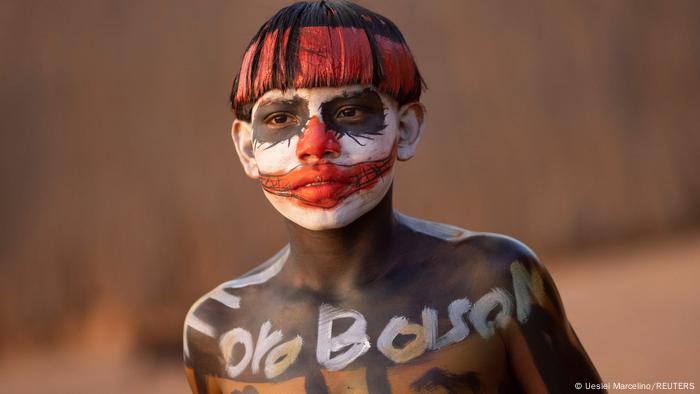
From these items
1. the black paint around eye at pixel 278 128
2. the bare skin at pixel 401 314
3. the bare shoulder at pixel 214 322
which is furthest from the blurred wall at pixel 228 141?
the black paint around eye at pixel 278 128

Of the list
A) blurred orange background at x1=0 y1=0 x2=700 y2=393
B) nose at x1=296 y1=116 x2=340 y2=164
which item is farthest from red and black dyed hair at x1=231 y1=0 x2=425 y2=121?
blurred orange background at x1=0 y1=0 x2=700 y2=393

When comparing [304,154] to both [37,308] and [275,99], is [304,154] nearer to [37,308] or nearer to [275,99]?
[275,99]

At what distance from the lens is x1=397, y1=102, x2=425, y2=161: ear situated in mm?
2664

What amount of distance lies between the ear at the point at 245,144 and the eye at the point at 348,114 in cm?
30

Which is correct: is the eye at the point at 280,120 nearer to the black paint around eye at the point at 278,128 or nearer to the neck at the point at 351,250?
the black paint around eye at the point at 278,128

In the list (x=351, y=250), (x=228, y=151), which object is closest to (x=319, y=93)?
(x=351, y=250)

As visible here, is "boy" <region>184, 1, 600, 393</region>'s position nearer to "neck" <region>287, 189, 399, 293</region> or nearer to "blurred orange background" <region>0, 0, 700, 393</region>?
"neck" <region>287, 189, 399, 293</region>

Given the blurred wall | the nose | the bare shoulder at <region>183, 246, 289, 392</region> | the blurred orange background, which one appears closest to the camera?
the nose

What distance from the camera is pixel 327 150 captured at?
2.46m

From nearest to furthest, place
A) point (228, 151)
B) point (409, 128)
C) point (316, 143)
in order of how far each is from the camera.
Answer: point (316, 143) < point (409, 128) < point (228, 151)

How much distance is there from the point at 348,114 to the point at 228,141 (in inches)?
330

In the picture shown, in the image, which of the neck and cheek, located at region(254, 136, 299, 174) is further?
the neck

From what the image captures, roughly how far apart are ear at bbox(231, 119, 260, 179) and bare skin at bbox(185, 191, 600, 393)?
18 centimetres

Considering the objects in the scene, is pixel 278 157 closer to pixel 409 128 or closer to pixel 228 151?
pixel 409 128
